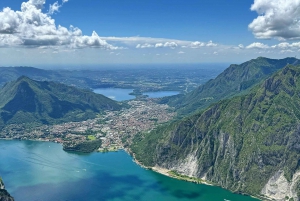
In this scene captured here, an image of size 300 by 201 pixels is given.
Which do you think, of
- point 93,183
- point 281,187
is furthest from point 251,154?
point 93,183

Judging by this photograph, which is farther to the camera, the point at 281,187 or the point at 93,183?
the point at 93,183

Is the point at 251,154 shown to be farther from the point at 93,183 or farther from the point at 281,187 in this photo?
the point at 93,183

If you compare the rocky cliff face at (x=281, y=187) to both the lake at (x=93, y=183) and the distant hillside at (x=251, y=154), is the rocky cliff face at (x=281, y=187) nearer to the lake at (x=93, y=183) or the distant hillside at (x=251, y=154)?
the distant hillside at (x=251, y=154)

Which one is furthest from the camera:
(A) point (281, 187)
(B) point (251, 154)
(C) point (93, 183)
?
(B) point (251, 154)

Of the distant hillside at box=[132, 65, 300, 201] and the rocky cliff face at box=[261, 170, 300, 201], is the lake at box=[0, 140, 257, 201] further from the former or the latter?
the distant hillside at box=[132, 65, 300, 201]

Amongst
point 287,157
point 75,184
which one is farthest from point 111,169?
point 287,157

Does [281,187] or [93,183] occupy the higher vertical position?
[281,187]

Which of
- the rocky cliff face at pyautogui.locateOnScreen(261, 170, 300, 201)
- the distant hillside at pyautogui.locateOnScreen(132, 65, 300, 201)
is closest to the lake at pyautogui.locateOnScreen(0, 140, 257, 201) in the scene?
the rocky cliff face at pyautogui.locateOnScreen(261, 170, 300, 201)

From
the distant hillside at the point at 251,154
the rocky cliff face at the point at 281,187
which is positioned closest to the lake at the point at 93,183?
the rocky cliff face at the point at 281,187

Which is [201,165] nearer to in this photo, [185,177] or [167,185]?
[185,177]
